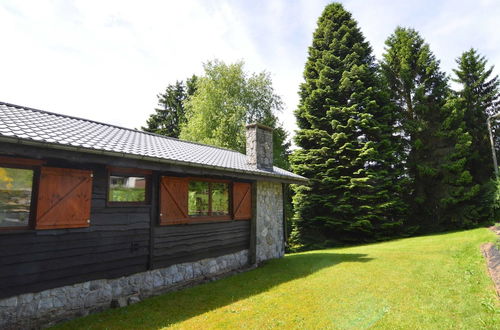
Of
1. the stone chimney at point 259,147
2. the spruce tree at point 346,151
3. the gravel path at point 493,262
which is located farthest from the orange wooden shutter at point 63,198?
the spruce tree at point 346,151

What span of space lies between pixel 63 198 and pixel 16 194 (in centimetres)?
120

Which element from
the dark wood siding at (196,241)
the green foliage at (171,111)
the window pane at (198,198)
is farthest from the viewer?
the green foliage at (171,111)

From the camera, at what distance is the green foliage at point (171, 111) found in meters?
33.8

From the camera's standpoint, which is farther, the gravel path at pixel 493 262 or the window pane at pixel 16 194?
the gravel path at pixel 493 262

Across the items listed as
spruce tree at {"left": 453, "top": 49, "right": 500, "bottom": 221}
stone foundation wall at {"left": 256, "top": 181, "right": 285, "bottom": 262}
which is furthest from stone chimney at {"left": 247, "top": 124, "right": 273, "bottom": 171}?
spruce tree at {"left": 453, "top": 49, "right": 500, "bottom": 221}

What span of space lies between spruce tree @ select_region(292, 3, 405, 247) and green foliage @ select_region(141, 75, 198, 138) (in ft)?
63.0

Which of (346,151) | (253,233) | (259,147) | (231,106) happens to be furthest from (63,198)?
(231,106)

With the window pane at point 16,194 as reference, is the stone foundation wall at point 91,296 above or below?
below

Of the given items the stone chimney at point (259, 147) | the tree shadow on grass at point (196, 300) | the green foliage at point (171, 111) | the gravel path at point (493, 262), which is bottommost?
the tree shadow on grass at point (196, 300)

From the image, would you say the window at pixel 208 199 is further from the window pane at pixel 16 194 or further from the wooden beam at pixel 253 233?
the window pane at pixel 16 194

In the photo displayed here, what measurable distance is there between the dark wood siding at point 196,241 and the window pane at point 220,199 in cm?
49

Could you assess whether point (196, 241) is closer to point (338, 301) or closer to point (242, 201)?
point (242, 201)

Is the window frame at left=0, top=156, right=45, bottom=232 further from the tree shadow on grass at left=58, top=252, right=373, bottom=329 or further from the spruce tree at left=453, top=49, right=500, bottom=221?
the spruce tree at left=453, top=49, right=500, bottom=221

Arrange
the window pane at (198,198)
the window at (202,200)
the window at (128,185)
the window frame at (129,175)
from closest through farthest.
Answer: the window frame at (129,175) < the window at (128,185) < the window at (202,200) < the window pane at (198,198)
